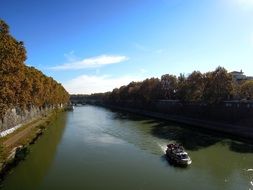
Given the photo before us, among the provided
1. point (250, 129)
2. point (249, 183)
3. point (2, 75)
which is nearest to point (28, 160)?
point (2, 75)

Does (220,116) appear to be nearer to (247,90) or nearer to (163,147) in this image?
(247,90)

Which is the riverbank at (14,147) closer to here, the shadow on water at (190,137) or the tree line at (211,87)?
the shadow on water at (190,137)

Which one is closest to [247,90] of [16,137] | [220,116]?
[220,116]

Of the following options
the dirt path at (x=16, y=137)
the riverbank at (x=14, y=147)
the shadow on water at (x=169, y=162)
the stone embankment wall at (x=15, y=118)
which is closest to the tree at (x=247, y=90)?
the shadow on water at (x=169, y=162)

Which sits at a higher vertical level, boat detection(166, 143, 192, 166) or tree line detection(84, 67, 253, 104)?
tree line detection(84, 67, 253, 104)

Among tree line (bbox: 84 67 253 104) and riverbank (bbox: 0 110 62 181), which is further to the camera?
tree line (bbox: 84 67 253 104)

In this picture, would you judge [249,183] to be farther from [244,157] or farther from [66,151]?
[66,151]

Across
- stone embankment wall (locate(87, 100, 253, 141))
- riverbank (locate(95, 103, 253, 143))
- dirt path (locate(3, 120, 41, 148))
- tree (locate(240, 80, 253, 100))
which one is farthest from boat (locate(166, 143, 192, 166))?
tree (locate(240, 80, 253, 100))

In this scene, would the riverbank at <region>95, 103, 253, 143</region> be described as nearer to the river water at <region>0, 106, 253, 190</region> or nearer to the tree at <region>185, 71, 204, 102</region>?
the river water at <region>0, 106, 253, 190</region>
